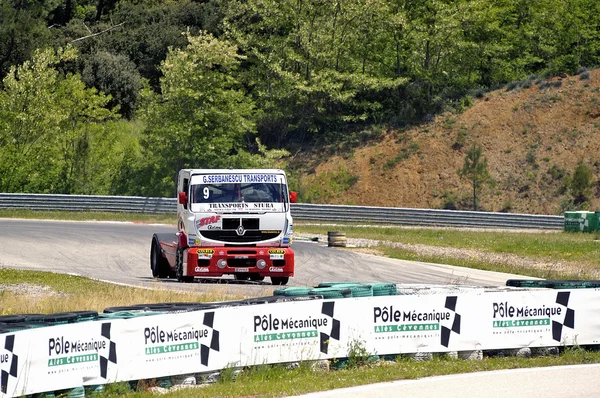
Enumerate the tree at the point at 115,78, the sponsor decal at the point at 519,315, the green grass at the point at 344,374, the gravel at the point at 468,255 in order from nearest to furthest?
the green grass at the point at 344,374 → the sponsor decal at the point at 519,315 → the gravel at the point at 468,255 → the tree at the point at 115,78

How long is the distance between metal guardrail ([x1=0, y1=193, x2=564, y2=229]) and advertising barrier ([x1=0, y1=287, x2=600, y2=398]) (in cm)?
3023

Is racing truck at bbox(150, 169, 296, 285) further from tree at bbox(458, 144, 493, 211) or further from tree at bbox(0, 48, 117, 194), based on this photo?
tree at bbox(0, 48, 117, 194)

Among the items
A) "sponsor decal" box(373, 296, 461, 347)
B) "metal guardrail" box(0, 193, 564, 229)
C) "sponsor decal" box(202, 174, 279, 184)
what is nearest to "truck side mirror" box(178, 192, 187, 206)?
"sponsor decal" box(202, 174, 279, 184)

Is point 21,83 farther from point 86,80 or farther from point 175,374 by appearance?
point 175,374

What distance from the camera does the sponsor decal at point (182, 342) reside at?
11898 mm

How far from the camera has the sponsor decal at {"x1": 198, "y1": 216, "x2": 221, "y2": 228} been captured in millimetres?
21672

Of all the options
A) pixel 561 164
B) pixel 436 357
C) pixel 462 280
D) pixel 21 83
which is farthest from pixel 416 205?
pixel 436 357

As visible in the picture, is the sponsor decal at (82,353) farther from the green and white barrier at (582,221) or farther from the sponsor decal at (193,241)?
the green and white barrier at (582,221)

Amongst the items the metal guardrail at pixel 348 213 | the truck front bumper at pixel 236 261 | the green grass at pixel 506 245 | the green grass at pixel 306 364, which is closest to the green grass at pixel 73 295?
the green grass at pixel 306 364

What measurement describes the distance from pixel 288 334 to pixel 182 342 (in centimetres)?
164

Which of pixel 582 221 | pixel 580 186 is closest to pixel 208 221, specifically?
pixel 582 221

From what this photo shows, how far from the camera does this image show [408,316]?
1420 cm

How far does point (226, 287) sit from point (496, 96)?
41.1m

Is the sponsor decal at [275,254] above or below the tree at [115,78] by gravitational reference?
below
